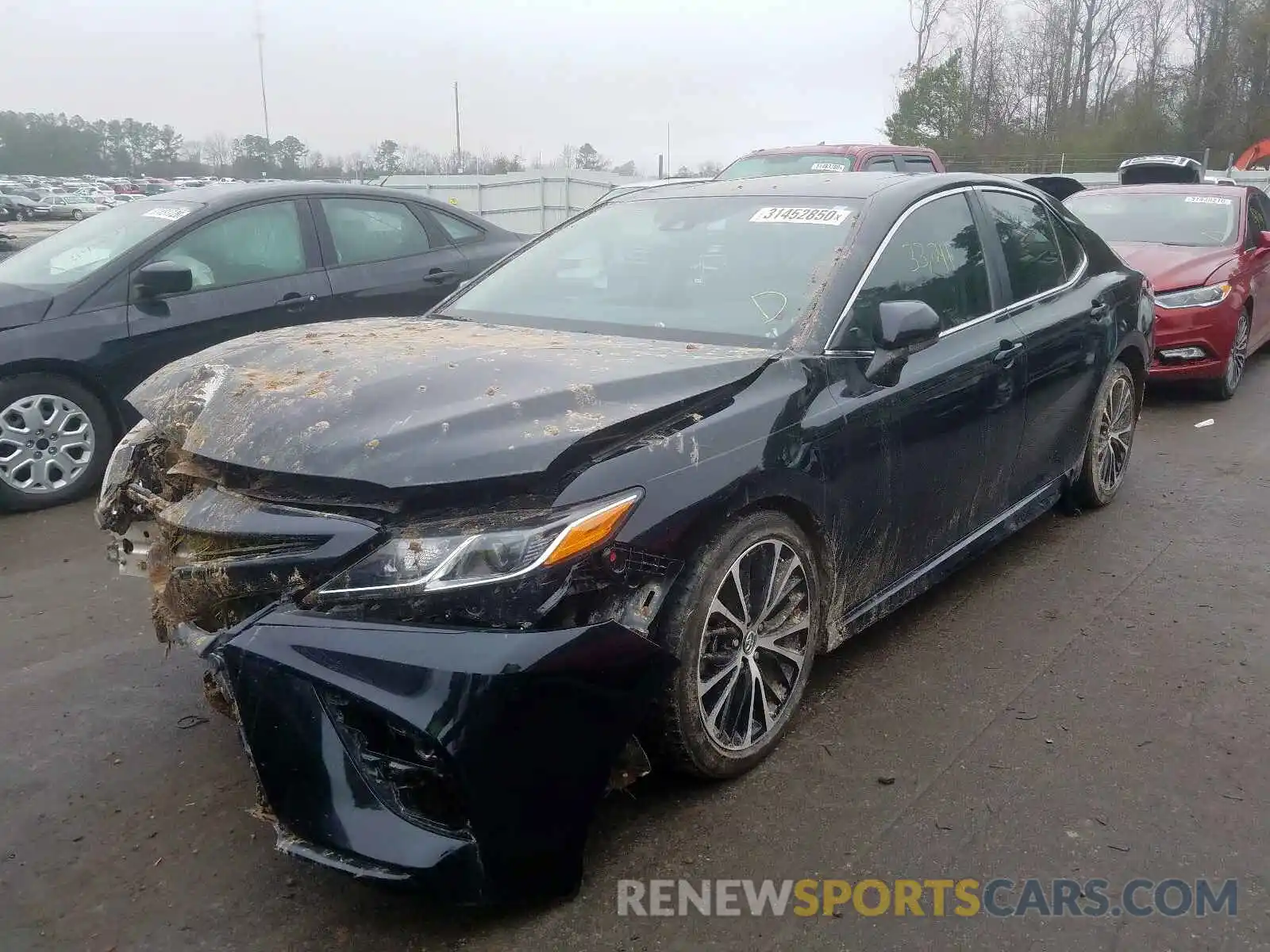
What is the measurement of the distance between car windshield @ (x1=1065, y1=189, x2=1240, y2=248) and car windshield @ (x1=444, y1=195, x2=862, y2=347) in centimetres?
589

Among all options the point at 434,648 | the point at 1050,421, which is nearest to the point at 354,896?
the point at 434,648

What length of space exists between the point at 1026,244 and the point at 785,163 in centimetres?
699

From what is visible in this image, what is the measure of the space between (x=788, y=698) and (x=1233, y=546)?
2.83 meters

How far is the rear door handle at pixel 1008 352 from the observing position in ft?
12.6

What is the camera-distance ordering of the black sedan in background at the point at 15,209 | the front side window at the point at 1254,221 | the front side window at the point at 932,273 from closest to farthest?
the front side window at the point at 932,273 → the front side window at the point at 1254,221 → the black sedan in background at the point at 15,209

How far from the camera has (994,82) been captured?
4419cm

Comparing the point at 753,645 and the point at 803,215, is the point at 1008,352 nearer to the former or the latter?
the point at 803,215

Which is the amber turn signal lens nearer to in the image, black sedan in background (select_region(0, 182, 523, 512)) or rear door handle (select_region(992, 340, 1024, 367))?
rear door handle (select_region(992, 340, 1024, 367))

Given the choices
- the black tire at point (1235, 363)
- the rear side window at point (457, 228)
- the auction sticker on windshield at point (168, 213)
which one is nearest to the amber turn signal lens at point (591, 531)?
the auction sticker on windshield at point (168, 213)

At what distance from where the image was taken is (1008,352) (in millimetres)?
3906

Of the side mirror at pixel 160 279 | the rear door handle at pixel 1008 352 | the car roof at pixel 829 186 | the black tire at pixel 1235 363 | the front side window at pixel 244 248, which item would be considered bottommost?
the black tire at pixel 1235 363

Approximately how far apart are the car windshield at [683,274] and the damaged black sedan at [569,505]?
0.05ft

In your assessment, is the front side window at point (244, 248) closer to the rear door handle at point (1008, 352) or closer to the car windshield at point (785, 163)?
the rear door handle at point (1008, 352)

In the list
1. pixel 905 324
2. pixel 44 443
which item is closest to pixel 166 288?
pixel 44 443
